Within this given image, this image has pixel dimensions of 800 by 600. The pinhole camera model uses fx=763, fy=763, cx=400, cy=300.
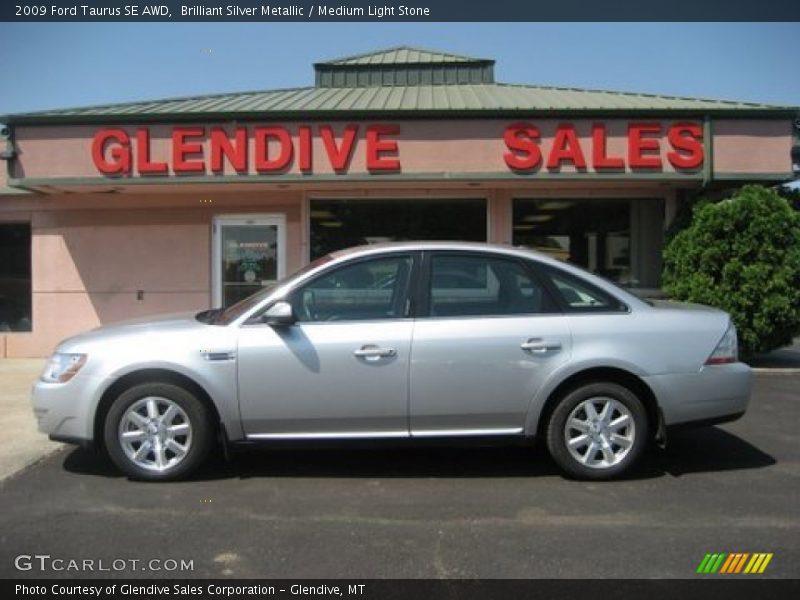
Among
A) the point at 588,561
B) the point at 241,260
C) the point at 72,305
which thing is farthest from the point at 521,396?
the point at 72,305

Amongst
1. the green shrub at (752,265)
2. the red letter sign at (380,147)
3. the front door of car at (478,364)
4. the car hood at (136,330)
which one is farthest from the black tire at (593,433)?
the red letter sign at (380,147)

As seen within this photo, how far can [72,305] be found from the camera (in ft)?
37.9

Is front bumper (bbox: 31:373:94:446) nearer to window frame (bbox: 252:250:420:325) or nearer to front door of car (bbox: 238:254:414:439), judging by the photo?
front door of car (bbox: 238:254:414:439)

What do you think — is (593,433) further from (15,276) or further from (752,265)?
(15,276)

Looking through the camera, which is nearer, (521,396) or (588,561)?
(588,561)

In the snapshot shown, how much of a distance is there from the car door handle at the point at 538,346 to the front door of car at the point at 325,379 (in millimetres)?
788

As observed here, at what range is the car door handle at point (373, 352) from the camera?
5094 millimetres

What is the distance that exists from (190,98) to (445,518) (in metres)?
9.76

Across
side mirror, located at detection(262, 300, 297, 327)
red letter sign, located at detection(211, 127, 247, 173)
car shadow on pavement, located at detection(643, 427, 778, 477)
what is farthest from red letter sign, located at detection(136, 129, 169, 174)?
car shadow on pavement, located at detection(643, 427, 778, 477)

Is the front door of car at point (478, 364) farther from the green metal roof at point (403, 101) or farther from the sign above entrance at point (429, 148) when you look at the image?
the green metal roof at point (403, 101)

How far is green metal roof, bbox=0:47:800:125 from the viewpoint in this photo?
9.91 meters

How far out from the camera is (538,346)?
515cm

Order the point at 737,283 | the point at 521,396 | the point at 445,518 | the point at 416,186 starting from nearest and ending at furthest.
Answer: the point at 445,518, the point at 521,396, the point at 737,283, the point at 416,186

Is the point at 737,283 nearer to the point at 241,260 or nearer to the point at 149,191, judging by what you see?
the point at 241,260
